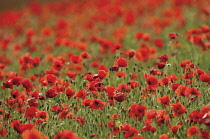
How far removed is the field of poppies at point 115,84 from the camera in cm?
298

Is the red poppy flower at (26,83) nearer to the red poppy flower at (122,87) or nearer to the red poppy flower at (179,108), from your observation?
the red poppy flower at (122,87)

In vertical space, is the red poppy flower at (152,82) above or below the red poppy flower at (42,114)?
above

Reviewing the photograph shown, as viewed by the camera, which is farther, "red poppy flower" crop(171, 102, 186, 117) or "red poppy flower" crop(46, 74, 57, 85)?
"red poppy flower" crop(46, 74, 57, 85)

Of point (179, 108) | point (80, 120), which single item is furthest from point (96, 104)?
point (179, 108)

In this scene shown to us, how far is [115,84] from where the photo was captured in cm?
424

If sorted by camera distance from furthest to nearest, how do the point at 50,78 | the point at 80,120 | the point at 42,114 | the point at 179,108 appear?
the point at 50,78 → the point at 80,120 → the point at 42,114 → the point at 179,108

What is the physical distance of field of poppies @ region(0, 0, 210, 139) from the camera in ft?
9.78

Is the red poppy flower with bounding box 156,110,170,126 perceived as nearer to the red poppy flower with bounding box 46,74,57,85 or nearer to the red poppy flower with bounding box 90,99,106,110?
the red poppy flower with bounding box 90,99,106,110

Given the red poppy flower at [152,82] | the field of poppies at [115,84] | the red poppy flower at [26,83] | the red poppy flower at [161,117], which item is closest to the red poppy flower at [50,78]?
the field of poppies at [115,84]

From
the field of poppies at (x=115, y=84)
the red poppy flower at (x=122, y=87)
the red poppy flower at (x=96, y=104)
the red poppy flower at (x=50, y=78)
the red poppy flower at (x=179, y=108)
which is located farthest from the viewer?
the red poppy flower at (x=50, y=78)

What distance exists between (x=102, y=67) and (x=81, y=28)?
13.7ft

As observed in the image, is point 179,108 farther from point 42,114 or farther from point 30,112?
point 30,112

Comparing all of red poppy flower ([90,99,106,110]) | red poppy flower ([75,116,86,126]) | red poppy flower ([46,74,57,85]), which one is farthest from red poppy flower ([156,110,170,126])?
red poppy flower ([46,74,57,85])

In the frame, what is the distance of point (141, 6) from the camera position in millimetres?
8258
